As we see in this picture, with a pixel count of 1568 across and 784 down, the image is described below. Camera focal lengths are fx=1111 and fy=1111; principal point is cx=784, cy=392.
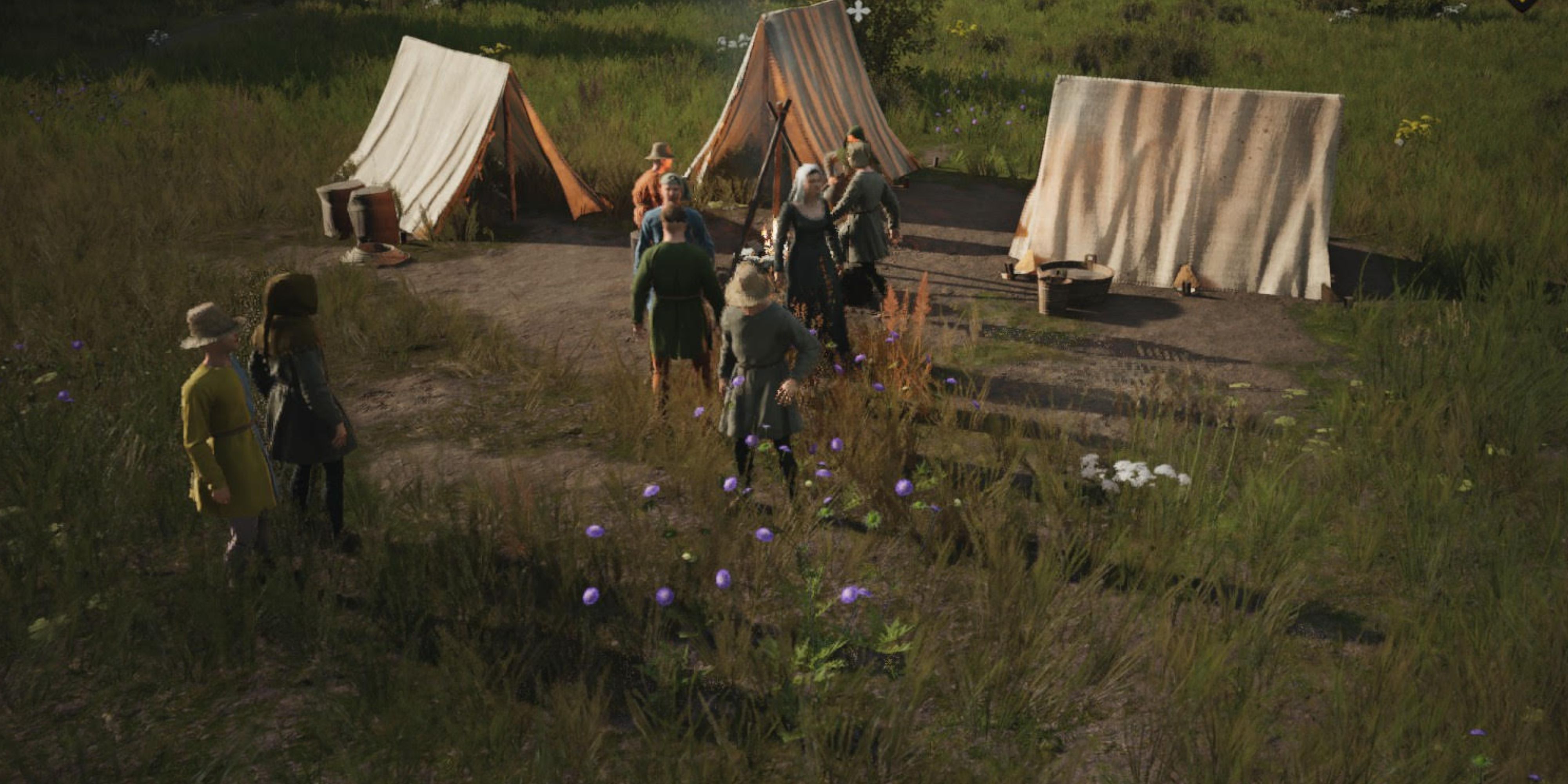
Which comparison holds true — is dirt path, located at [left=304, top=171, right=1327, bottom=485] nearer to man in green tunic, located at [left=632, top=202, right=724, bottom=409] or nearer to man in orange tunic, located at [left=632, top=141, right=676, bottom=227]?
man in green tunic, located at [left=632, top=202, right=724, bottom=409]

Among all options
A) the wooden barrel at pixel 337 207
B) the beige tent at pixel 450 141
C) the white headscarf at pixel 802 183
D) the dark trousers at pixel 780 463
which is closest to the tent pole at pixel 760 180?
the white headscarf at pixel 802 183

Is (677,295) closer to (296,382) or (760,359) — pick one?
(760,359)

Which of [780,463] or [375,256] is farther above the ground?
[375,256]

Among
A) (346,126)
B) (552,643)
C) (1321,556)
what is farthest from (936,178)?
(552,643)

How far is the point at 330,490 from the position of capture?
4820 mm

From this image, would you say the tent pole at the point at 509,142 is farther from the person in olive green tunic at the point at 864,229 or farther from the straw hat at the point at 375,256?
the person in olive green tunic at the point at 864,229

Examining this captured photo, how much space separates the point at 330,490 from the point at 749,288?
2.02m

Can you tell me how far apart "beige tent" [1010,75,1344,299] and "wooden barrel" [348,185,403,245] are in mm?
5572

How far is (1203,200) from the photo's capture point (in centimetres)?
895

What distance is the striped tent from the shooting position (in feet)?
36.2

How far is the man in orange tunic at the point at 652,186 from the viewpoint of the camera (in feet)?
23.8

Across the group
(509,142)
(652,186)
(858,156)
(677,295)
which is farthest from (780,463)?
(509,142)

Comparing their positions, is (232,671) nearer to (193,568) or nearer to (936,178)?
(193,568)

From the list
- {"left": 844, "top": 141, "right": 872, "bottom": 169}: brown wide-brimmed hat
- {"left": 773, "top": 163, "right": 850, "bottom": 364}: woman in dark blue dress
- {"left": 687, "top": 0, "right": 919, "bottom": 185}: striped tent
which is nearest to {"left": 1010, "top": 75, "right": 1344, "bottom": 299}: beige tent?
{"left": 844, "top": 141, "right": 872, "bottom": 169}: brown wide-brimmed hat
